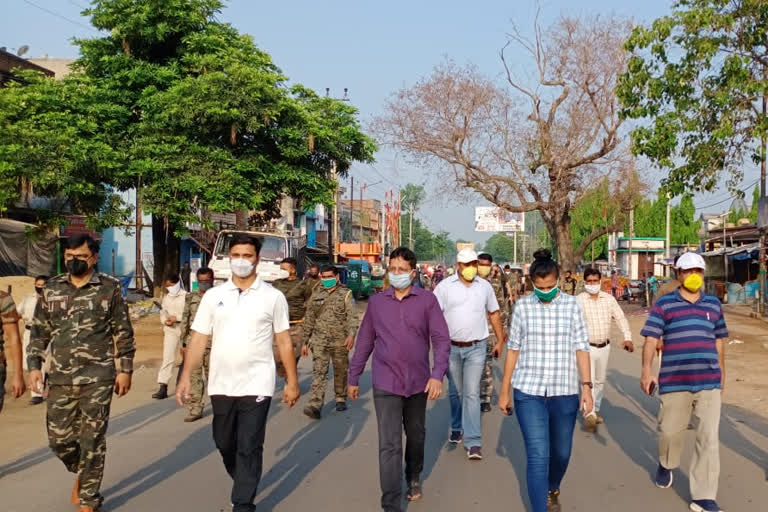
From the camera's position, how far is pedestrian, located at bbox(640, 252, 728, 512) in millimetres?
5789

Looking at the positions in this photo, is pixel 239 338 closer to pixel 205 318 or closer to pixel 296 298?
pixel 205 318

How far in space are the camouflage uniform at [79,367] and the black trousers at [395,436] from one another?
1837 millimetres

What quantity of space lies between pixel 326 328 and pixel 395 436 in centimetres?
441

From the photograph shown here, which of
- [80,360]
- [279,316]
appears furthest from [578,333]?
[80,360]

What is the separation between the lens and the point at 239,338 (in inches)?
210

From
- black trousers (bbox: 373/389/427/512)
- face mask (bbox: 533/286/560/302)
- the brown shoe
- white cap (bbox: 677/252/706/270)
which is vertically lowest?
the brown shoe

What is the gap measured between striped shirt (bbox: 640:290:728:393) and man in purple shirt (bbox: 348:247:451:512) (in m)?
1.56

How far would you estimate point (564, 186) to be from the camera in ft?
100

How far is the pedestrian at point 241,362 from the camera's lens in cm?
532

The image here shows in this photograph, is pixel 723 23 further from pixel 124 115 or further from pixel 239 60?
pixel 124 115

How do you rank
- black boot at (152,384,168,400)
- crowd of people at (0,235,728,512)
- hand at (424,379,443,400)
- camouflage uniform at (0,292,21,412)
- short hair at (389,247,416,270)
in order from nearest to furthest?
crowd of people at (0,235,728,512) → hand at (424,379,443,400) → short hair at (389,247,416,270) → camouflage uniform at (0,292,21,412) → black boot at (152,384,168,400)

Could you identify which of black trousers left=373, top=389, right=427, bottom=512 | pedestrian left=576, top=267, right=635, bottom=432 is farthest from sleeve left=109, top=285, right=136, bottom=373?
pedestrian left=576, top=267, right=635, bottom=432

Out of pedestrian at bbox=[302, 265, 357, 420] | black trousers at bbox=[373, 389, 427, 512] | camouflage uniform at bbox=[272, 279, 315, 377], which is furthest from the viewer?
camouflage uniform at bbox=[272, 279, 315, 377]

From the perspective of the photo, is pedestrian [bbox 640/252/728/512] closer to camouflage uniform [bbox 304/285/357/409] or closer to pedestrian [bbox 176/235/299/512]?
pedestrian [bbox 176/235/299/512]
